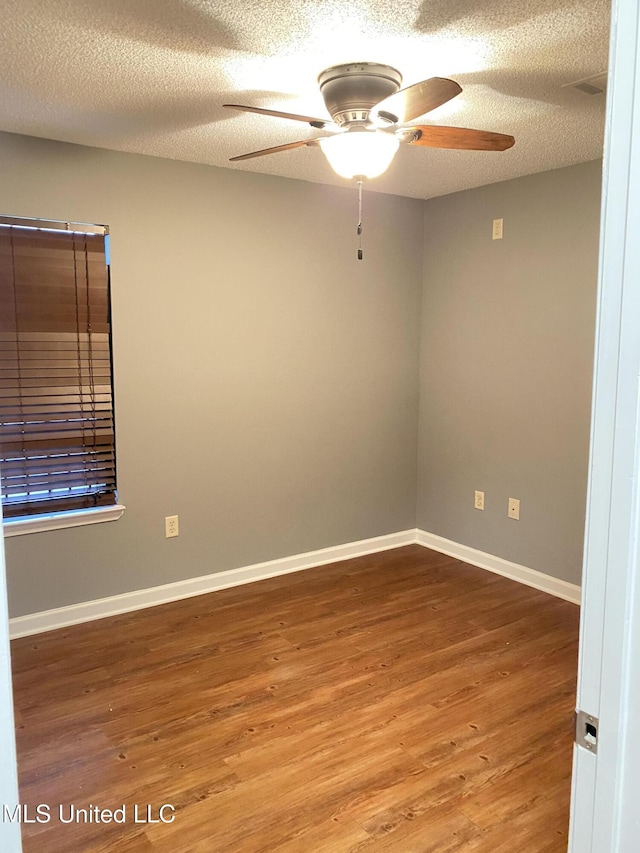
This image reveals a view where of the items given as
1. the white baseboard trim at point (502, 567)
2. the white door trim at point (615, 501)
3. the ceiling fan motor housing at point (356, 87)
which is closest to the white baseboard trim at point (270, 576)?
the white baseboard trim at point (502, 567)

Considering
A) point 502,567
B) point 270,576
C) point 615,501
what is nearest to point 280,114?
point 615,501

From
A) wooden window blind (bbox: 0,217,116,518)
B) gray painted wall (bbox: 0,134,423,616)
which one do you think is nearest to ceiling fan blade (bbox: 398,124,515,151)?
gray painted wall (bbox: 0,134,423,616)

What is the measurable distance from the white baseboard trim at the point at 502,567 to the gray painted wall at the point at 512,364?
4 cm

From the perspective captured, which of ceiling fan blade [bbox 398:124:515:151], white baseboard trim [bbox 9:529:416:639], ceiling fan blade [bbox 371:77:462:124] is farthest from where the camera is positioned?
white baseboard trim [bbox 9:529:416:639]

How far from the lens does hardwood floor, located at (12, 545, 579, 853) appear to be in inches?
74.0

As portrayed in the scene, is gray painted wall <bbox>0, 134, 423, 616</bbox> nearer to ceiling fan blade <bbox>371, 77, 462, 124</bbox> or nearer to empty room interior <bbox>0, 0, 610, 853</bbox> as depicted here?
empty room interior <bbox>0, 0, 610, 853</bbox>

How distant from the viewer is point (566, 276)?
3375 mm

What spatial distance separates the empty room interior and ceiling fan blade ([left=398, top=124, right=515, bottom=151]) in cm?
1

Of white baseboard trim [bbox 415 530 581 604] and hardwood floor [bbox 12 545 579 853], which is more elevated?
white baseboard trim [bbox 415 530 581 604]

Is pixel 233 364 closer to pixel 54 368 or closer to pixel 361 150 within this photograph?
pixel 54 368

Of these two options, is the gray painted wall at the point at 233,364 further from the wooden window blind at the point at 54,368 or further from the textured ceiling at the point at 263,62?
the textured ceiling at the point at 263,62

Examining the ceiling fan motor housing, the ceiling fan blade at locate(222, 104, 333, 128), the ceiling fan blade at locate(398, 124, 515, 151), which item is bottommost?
the ceiling fan blade at locate(398, 124, 515, 151)

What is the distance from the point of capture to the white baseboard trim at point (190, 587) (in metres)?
3.08

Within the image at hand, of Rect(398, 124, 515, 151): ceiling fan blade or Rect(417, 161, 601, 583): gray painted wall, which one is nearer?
Rect(398, 124, 515, 151): ceiling fan blade
